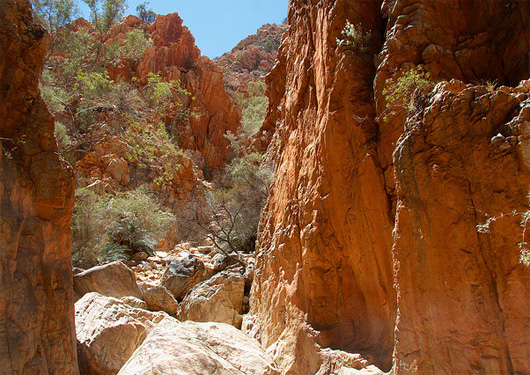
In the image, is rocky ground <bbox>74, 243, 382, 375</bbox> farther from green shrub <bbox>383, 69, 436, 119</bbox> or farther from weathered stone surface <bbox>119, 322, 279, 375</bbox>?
green shrub <bbox>383, 69, 436, 119</bbox>

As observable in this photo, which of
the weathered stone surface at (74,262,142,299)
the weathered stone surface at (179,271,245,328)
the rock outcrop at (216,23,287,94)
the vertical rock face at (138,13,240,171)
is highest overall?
the rock outcrop at (216,23,287,94)

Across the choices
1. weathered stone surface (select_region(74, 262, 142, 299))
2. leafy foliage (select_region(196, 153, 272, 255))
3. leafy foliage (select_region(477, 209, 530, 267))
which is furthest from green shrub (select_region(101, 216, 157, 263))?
leafy foliage (select_region(477, 209, 530, 267))

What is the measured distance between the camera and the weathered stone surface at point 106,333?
22.6 feet

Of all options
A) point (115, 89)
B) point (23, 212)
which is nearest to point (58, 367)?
point (23, 212)

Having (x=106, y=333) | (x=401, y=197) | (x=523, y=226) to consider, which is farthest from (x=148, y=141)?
(x=523, y=226)

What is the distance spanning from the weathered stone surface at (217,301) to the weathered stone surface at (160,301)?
0.64 metres

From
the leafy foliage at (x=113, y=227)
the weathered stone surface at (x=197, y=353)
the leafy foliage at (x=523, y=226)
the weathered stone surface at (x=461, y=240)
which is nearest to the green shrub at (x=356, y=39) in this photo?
the weathered stone surface at (x=461, y=240)

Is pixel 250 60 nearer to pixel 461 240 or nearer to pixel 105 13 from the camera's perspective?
pixel 105 13

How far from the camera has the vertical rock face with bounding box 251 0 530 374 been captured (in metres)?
3.94

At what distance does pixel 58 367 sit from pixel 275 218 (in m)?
5.30

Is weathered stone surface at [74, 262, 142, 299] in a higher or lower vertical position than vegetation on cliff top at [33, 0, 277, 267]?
lower

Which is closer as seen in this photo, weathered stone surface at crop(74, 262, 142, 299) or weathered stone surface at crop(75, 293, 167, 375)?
weathered stone surface at crop(75, 293, 167, 375)

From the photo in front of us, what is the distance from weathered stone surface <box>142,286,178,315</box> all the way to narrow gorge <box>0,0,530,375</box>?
1771 millimetres

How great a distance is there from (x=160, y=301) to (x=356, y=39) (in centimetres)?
890
